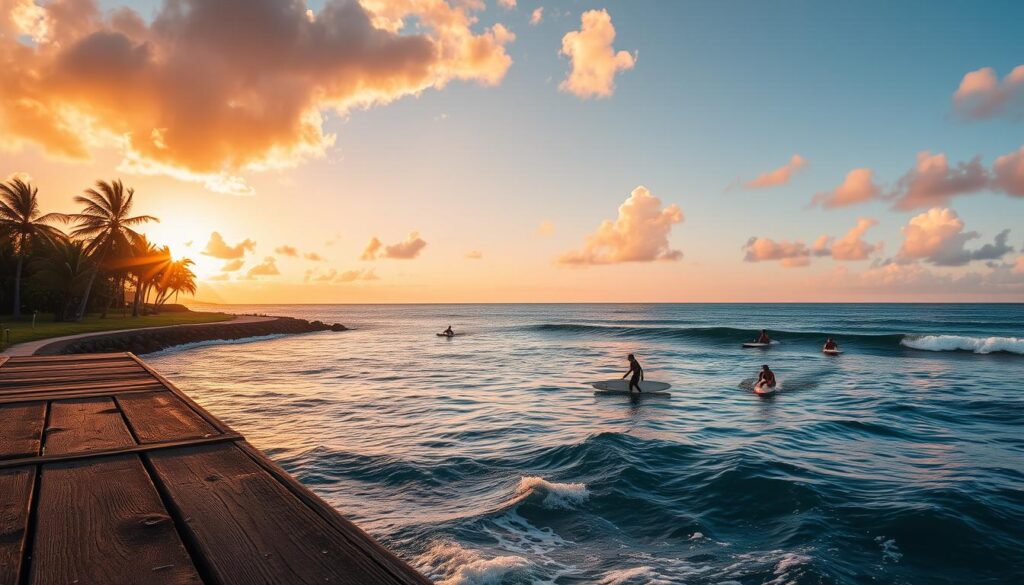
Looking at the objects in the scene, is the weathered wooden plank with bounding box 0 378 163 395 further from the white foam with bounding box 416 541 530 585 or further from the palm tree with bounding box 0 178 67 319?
the palm tree with bounding box 0 178 67 319

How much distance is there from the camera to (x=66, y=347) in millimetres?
29016

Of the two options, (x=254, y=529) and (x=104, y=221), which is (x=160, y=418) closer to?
(x=254, y=529)

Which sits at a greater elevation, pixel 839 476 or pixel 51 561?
pixel 51 561

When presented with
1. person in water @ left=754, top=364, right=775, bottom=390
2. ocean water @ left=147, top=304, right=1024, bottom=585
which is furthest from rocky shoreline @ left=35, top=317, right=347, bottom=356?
person in water @ left=754, top=364, right=775, bottom=390

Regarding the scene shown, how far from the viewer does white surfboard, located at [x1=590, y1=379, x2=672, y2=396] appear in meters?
22.7

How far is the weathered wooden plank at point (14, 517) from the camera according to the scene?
2408 millimetres

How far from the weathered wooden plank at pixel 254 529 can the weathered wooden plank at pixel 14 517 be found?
68 centimetres

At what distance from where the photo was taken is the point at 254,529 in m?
2.87

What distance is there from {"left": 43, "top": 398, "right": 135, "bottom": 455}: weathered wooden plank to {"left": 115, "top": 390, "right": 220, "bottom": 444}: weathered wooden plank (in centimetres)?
11

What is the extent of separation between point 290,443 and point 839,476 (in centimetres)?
1428

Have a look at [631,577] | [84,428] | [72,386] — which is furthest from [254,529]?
[72,386]

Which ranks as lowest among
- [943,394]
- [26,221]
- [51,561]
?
[943,394]

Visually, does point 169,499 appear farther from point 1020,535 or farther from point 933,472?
point 933,472

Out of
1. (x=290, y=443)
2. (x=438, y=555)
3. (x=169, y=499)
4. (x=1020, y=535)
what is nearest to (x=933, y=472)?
(x=1020, y=535)
